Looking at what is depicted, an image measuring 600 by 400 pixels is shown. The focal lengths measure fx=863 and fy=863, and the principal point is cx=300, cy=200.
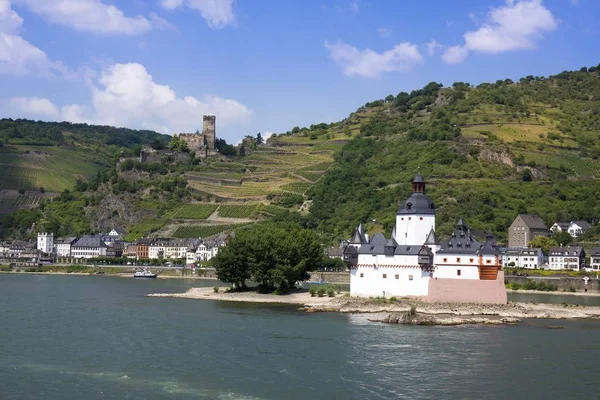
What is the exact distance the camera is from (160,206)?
13462 cm

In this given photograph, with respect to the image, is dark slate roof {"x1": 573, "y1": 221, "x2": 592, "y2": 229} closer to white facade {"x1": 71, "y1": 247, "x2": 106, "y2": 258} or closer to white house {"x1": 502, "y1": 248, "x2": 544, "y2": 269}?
white house {"x1": 502, "y1": 248, "x2": 544, "y2": 269}

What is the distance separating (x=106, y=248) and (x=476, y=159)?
54.0 m

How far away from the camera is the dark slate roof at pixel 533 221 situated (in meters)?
97.1

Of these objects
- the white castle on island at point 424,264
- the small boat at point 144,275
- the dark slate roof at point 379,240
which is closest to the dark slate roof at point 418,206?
the white castle on island at point 424,264

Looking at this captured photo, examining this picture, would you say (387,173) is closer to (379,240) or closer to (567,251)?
(567,251)

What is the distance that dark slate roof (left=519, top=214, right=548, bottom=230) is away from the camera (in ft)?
319

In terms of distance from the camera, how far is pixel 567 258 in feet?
302

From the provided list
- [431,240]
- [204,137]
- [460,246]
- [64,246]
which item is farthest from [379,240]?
[204,137]

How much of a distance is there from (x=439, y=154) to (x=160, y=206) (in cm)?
4463

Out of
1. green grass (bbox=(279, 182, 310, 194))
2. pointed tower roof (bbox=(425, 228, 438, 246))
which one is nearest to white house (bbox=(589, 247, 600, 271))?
pointed tower roof (bbox=(425, 228, 438, 246))

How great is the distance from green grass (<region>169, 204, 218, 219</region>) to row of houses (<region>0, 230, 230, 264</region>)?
265 inches

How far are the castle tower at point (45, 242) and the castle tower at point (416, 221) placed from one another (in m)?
83.2

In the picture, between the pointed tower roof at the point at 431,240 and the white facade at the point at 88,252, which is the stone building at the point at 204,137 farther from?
the pointed tower roof at the point at 431,240

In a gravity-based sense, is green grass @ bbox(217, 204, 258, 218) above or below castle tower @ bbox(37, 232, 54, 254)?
above
